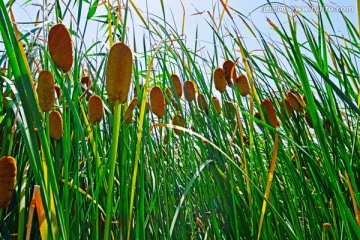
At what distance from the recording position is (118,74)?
540 millimetres

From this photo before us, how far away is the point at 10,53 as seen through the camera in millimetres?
513

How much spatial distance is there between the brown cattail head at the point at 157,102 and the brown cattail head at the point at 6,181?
0.25m

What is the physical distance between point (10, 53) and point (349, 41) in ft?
4.28

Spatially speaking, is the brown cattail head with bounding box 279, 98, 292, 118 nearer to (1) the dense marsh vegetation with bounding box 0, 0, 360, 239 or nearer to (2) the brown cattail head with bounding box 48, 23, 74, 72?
(1) the dense marsh vegetation with bounding box 0, 0, 360, 239

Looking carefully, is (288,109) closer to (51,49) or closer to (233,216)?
(233,216)

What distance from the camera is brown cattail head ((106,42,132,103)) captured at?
0.54 meters

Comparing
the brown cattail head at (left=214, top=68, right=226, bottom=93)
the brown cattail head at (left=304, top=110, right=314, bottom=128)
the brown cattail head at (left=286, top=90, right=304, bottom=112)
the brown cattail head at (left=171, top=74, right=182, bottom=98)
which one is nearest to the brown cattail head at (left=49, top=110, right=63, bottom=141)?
the brown cattail head at (left=171, top=74, right=182, bottom=98)

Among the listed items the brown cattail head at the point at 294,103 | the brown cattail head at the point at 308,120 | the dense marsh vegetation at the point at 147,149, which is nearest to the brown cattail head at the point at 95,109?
the dense marsh vegetation at the point at 147,149

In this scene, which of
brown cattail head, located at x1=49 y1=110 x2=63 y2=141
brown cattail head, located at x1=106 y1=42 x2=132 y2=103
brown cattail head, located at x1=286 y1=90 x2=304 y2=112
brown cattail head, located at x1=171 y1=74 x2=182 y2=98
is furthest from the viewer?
brown cattail head, located at x1=286 y1=90 x2=304 y2=112

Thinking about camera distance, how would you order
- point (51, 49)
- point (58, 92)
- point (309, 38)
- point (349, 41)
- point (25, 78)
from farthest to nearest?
point (349, 41), point (309, 38), point (58, 92), point (51, 49), point (25, 78)

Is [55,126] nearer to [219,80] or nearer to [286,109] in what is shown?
[219,80]

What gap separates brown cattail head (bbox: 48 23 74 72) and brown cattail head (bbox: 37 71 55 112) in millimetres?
45

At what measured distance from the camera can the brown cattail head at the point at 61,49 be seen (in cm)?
59

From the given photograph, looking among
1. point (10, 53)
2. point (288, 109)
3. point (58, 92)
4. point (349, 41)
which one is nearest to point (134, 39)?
point (58, 92)
